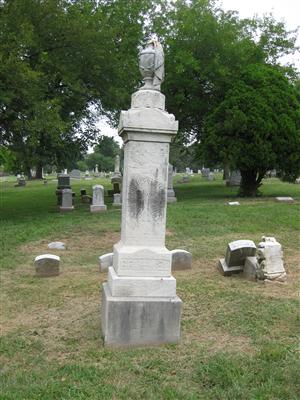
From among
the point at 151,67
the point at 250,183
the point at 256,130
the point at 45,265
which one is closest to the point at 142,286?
the point at 151,67

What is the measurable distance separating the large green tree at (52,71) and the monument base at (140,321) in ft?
33.2

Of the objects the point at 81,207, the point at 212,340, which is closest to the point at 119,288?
the point at 212,340

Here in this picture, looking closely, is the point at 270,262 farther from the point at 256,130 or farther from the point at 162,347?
the point at 256,130

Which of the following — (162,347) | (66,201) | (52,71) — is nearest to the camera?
(162,347)

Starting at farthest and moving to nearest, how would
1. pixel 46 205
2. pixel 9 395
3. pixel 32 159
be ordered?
pixel 46 205 < pixel 32 159 < pixel 9 395

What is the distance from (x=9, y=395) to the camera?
3.87 meters

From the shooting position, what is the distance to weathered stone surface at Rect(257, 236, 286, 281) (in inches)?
299

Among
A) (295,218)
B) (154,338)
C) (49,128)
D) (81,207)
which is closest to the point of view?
(154,338)

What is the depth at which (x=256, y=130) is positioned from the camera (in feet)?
60.6

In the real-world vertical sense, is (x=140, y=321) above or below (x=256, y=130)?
below

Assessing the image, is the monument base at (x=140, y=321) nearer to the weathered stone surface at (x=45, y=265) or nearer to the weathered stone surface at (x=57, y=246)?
the weathered stone surface at (x=45, y=265)

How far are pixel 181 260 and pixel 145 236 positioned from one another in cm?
356

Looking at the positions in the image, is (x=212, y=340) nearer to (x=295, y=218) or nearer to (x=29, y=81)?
(x=295, y=218)

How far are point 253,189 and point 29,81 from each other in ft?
34.4
